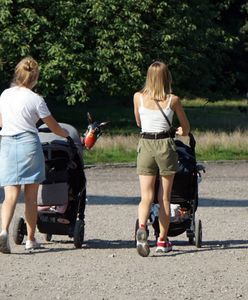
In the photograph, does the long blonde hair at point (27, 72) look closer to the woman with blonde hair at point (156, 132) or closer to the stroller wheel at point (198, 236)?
the woman with blonde hair at point (156, 132)

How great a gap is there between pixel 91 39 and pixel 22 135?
2402cm

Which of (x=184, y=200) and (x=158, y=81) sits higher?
(x=158, y=81)

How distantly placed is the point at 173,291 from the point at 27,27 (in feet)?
84.2

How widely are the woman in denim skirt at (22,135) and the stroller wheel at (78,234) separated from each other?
56 centimetres

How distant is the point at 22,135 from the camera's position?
412 inches

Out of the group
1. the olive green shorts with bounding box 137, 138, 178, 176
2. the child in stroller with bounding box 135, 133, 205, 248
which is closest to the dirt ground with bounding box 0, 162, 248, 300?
the child in stroller with bounding box 135, 133, 205, 248

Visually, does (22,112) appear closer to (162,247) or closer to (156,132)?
(156,132)

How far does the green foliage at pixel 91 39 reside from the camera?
33.0m

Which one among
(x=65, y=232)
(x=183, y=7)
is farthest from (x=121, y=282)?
(x=183, y=7)

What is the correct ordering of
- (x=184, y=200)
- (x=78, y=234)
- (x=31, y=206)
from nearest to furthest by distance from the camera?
(x=31, y=206)
(x=78, y=234)
(x=184, y=200)

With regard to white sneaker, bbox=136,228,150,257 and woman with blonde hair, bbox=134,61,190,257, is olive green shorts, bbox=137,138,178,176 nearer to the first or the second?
woman with blonde hair, bbox=134,61,190,257

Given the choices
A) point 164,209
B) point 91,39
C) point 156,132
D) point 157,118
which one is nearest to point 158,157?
point 156,132

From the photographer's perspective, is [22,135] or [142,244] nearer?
[142,244]

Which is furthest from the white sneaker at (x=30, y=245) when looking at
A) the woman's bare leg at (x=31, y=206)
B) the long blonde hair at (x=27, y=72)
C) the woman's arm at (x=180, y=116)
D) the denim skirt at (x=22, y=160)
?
the woman's arm at (x=180, y=116)
